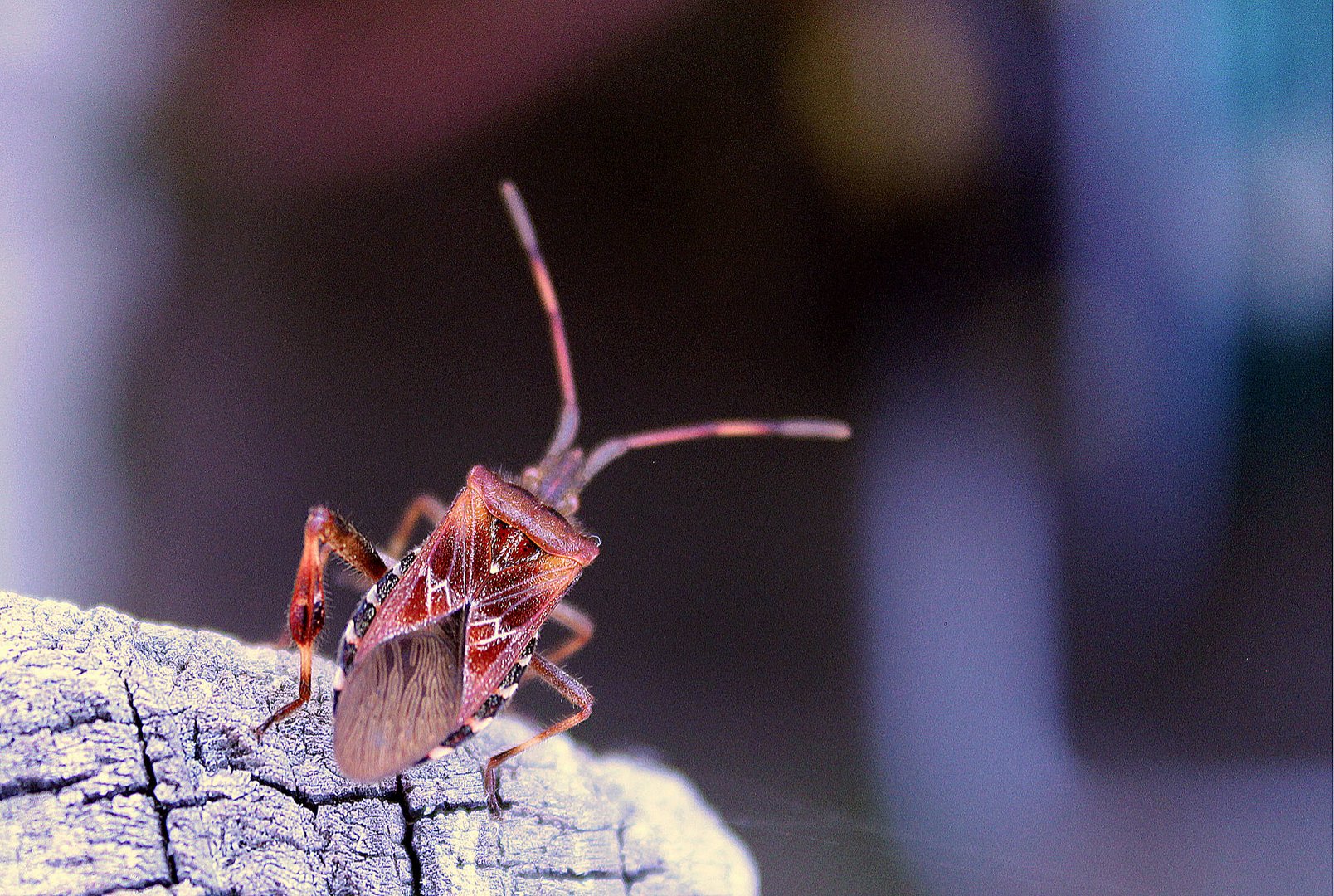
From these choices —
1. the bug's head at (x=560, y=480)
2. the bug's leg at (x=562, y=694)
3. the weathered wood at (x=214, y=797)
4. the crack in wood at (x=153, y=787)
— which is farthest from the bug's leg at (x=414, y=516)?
the crack in wood at (x=153, y=787)

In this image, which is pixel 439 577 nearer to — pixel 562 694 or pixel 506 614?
pixel 506 614

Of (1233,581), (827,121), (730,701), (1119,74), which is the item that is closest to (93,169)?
(827,121)

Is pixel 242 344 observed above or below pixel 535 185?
below

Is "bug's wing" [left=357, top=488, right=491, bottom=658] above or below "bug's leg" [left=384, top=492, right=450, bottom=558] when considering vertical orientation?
below

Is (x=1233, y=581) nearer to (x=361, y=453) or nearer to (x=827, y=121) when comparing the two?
(x=827, y=121)

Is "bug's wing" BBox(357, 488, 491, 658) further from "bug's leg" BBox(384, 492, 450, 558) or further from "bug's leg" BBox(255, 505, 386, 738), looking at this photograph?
"bug's leg" BBox(384, 492, 450, 558)

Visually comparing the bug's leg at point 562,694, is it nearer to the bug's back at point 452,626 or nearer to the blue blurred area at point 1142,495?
the bug's back at point 452,626

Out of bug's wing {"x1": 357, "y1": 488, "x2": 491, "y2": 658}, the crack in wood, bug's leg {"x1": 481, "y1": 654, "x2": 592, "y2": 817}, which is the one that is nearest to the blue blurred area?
bug's leg {"x1": 481, "y1": 654, "x2": 592, "y2": 817}
